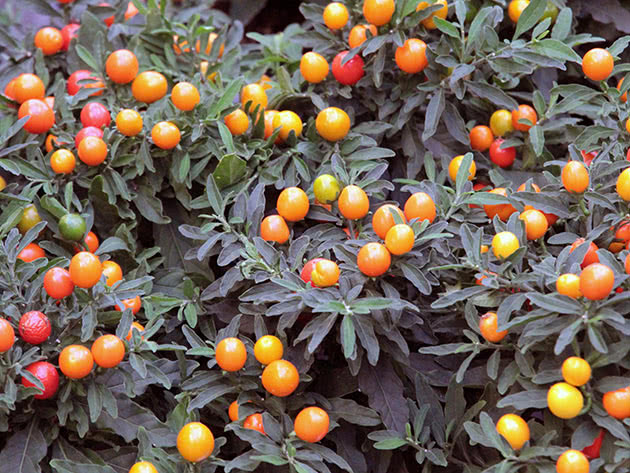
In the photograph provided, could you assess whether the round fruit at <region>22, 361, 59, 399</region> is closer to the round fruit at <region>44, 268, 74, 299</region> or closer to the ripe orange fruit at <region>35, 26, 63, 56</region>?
the round fruit at <region>44, 268, 74, 299</region>

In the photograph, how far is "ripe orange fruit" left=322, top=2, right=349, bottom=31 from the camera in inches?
54.1

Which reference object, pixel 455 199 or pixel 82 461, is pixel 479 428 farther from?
pixel 82 461

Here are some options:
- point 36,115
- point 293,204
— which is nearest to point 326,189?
point 293,204

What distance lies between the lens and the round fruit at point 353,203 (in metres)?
1.14

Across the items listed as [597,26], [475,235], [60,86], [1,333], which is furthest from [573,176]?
[60,86]

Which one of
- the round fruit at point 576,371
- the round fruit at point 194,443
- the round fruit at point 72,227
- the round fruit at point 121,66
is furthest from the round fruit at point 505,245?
the round fruit at point 121,66

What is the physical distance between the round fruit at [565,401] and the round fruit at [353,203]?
1.36 feet

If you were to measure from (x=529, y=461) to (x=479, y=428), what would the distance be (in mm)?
81

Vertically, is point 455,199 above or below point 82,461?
above

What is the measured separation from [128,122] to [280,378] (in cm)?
57

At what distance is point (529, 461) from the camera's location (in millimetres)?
949

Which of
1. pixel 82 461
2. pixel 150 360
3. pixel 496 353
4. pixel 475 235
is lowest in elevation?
pixel 82 461

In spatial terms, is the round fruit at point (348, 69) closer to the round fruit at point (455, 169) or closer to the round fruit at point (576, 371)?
the round fruit at point (455, 169)

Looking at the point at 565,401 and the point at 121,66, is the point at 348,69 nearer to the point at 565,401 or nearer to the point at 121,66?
the point at 121,66
